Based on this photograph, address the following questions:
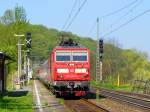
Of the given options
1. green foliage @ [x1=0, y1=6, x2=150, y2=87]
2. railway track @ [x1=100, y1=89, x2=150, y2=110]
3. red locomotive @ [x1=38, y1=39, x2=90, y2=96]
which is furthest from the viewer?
green foliage @ [x1=0, y1=6, x2=150, y2=87]

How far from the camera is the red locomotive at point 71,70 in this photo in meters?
33.4

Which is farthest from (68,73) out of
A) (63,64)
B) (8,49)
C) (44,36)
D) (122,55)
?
(44,36)

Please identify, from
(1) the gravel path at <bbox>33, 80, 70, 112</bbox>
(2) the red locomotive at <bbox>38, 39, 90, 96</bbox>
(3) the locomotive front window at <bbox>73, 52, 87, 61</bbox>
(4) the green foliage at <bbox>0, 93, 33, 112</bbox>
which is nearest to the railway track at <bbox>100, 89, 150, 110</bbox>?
(2) the red locomotive at <bbox>38, 39, 90, 96</bbox>

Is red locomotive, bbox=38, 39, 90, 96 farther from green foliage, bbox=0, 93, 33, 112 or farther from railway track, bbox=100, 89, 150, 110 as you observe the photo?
green foliage, bbox=0, 93, 33, 112

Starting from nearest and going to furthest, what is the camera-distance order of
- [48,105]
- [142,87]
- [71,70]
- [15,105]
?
[15,105] → [48,105] → [71,70] → [142,87]

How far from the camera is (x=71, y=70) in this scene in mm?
33656

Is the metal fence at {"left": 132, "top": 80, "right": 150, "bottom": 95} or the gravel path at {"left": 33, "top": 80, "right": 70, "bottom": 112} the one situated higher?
the metal fence at {"left": 132, "top": 80, "right": 150, "bottom": 95}

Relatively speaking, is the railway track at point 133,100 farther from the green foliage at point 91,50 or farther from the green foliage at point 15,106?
the green foliage at point 91,50

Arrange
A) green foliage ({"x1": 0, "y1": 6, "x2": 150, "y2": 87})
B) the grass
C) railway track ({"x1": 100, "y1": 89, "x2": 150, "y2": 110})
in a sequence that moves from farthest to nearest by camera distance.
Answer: green foliage ({"x1": 0, "y1": 6, "x2": 150, "y2": 87}) < railway track ({"x1": 100, "y1": 89, "x2": 150, "y2": 110}) < the grass

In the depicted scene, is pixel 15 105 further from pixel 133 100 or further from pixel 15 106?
pixel 133 100

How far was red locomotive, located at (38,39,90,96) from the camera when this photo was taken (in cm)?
3338

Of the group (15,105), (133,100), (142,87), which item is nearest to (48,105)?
(15,105)

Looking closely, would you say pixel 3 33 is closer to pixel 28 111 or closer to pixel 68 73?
pixel 68 73

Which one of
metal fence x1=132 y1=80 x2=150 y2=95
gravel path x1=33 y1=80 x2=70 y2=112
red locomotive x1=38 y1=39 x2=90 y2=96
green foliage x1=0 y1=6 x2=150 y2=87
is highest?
green foliage x1=0 y1=6 x2=150 y2=87
